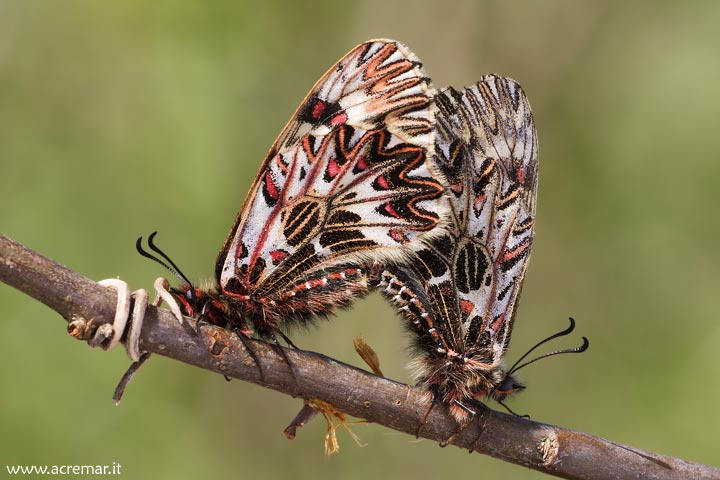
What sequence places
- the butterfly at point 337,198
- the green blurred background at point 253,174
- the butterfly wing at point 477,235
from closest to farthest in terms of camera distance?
1. the butterfly at point 337,198
2. the butterfly wing at point 477,235
3. the green blurred background at point 253,174

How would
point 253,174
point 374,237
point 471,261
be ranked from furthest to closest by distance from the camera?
point 253,174 < point 471,261 < point 374,237

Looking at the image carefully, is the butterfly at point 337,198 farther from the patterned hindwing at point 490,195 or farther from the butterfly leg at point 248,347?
the patterned hindwing at point 490,195

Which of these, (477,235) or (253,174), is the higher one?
(477,235)

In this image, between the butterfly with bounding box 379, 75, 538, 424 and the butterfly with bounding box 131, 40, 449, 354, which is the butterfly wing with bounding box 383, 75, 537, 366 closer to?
the butterfly with bounding box 379, 75, 538, 424

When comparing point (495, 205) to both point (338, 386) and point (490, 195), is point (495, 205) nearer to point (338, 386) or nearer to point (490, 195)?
point (490, 195)

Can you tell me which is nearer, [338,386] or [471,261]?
[338,386]

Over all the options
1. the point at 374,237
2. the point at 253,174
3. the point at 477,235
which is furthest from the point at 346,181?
the point at 253,174

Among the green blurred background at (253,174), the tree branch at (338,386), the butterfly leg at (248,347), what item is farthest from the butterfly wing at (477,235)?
the green blurred background at (253,174)

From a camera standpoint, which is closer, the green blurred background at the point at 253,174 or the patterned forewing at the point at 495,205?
the patterned forewing at the point at 495,205
